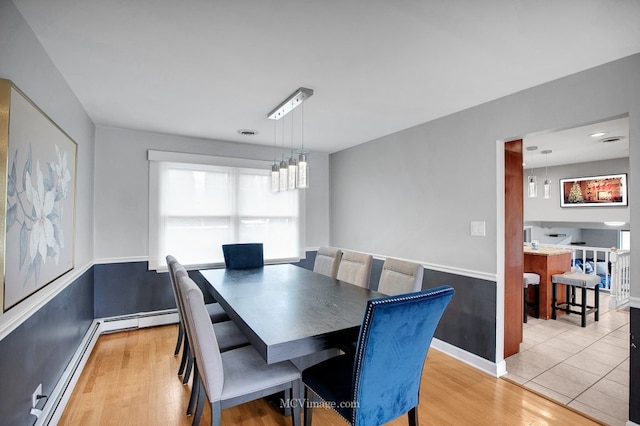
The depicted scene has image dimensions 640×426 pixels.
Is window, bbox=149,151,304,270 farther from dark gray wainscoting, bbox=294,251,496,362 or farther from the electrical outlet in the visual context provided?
dark gray wainscoting, bbox=294,251,496,362

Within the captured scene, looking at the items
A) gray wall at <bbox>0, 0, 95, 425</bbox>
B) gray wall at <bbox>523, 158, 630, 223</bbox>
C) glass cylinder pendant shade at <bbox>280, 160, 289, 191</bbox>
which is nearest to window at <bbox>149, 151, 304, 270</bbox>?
gray wall at <bbox>0, 0, 95, 425</bbox>

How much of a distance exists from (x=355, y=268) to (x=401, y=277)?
575 mm

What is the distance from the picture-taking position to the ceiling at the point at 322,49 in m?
1.51

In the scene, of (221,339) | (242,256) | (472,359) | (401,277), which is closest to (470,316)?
(472,359)

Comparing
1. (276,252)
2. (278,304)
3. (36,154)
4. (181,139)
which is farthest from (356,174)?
(36,154)

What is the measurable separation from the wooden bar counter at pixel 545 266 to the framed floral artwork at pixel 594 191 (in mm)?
2094

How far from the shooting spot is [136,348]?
3152 millimetres

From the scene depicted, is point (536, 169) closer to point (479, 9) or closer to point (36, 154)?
point (479, 9)

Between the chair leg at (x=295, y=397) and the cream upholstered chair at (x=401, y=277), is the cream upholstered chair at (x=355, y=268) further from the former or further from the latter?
the chair leg at (x=295, y=397)

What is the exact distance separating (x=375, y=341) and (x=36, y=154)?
6.68 feet

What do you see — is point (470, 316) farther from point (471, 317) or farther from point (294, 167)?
point (294, 167)

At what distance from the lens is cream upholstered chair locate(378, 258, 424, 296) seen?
2354mm

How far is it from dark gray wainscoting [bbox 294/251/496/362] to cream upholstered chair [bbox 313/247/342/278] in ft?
3.19

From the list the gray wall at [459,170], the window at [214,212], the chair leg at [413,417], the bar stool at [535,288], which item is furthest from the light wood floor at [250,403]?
the bar stool at [535,288]
